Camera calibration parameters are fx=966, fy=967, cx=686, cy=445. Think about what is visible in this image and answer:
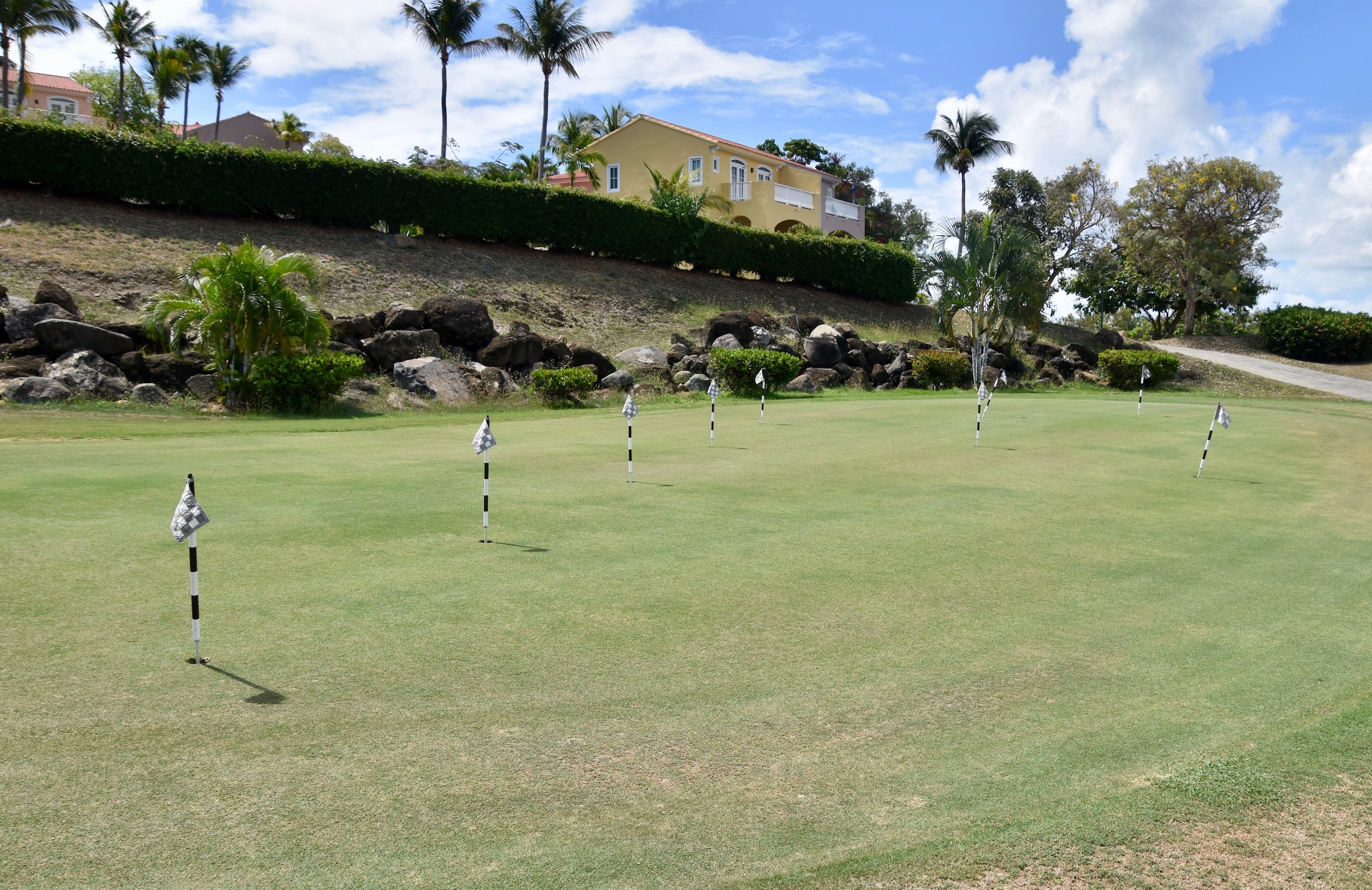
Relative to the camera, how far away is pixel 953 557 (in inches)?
378

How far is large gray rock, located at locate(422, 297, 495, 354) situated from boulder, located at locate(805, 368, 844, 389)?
11859mm

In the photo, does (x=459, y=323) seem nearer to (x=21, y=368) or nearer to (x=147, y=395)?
(x=147, y=395)

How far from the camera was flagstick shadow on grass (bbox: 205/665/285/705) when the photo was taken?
566 centimetres

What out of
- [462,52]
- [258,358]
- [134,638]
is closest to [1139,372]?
[258,358]

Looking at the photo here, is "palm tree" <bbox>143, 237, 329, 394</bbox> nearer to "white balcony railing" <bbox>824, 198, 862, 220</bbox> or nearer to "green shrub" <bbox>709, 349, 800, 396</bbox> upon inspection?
"green shrub" <bbox>709, 349, 800, 396</bbox>

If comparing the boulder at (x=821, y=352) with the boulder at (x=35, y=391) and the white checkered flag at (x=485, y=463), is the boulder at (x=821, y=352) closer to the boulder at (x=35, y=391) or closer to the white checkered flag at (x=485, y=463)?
the boulder at (x=35, y=391)

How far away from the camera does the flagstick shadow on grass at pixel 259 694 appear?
18.6 feet

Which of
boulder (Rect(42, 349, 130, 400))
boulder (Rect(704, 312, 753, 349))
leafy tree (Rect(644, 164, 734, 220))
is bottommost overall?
boulder (Rect(42, 349, 130, 400))

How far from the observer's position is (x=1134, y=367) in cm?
4097

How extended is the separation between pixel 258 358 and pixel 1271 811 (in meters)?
22.7

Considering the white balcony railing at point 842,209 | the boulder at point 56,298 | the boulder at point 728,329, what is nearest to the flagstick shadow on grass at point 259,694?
the boulder at point 56,298

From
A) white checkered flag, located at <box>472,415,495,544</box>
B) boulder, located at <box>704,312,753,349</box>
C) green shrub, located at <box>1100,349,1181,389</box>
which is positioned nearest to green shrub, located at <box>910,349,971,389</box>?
Answer: boulder, located at <box>704,312,753,349</box>

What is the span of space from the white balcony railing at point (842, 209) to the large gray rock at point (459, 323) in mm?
32817

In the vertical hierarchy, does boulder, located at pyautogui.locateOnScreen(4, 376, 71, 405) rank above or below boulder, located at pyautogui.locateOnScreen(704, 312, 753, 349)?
below
